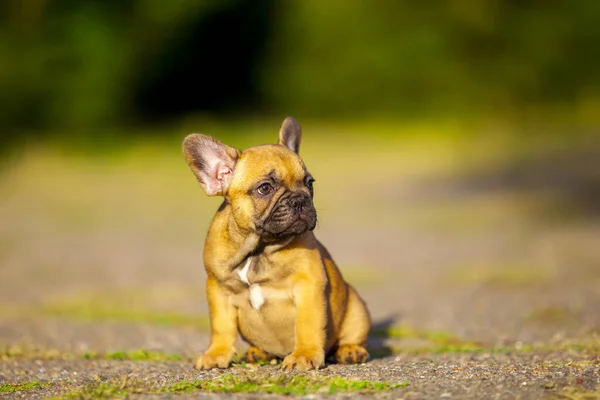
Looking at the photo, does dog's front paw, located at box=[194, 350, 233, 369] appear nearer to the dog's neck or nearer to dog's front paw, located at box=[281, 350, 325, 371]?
dog's front paw, located at box=[281, 350, 325, 371]

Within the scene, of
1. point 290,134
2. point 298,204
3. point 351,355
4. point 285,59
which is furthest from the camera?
point 285,59

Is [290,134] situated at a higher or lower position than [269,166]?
higher

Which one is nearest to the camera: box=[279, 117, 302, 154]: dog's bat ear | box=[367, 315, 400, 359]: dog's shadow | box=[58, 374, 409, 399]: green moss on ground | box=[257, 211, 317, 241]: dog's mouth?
box=[58, 374, 409, 399]: green moss on ground

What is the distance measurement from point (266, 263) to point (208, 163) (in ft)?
2.93

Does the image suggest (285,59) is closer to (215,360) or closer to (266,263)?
(266,263)

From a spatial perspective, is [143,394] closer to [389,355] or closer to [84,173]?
[389,355]

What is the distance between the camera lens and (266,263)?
6773mm

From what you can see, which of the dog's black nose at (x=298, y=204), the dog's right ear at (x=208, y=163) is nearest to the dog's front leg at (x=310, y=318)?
the dog's black nose at (x=298, y=204)

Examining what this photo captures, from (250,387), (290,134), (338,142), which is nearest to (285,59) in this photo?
(338,142)

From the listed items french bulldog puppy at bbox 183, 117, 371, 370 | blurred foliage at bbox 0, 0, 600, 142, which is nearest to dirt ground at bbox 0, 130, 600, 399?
french bulldog puppy at bbox 183, 117, 371, 370

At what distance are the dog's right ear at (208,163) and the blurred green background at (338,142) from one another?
3555 millimetres

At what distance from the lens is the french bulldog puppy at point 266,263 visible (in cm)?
664

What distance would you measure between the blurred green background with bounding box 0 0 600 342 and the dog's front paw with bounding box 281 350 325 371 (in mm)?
3299

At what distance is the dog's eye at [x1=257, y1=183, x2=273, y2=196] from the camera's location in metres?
6.82
